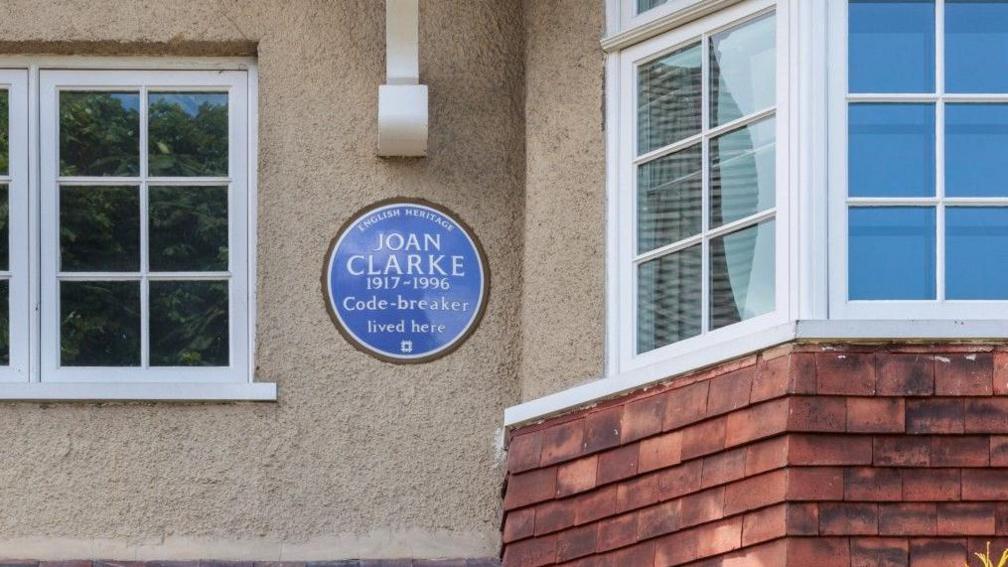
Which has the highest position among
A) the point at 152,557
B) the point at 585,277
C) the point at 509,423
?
the point at 585,277

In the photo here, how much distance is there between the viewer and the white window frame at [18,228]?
8062mm

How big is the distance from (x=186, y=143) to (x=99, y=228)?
452 millimetres

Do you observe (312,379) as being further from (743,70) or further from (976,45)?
(976,45)

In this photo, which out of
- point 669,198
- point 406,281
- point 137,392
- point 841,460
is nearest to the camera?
point 841,460

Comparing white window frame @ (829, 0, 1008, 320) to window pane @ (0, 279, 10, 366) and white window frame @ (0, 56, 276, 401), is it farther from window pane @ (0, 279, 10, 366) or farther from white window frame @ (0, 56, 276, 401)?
window pane @ (0, 279, 10, 366)

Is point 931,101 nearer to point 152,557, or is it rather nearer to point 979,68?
point 979,68

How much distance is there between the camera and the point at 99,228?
8188mm

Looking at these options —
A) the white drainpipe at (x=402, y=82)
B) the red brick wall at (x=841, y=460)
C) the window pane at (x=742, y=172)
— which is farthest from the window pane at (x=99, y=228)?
the red brick wall at (x=841, y=460)

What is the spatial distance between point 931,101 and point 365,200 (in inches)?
87.9

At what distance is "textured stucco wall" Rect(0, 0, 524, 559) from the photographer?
7.87 metres

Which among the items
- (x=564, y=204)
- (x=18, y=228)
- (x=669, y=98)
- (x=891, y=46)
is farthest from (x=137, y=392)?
(x=891, y=46)

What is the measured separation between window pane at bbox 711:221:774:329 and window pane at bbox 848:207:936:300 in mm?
288

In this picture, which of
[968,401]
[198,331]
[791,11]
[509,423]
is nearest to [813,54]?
[791,11]

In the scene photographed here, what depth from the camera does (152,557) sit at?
782 cm
